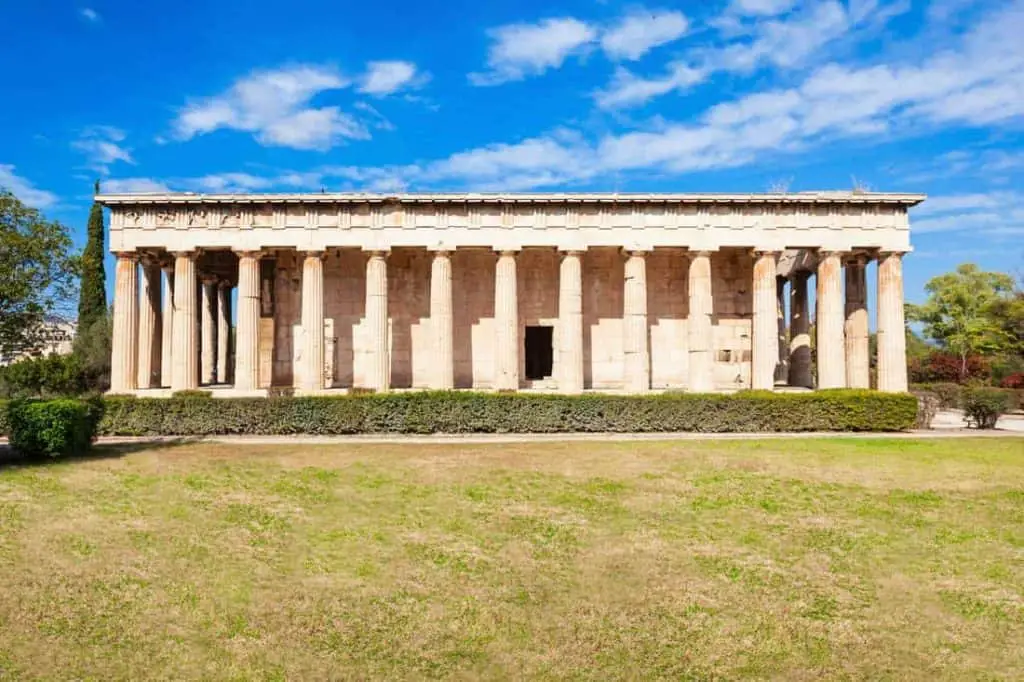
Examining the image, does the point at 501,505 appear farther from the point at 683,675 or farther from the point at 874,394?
the point at 874,394

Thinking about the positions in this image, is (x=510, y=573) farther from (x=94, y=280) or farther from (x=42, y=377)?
(x=94, y=280)

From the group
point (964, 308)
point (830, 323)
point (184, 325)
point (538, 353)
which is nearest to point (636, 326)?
point (538, 353)

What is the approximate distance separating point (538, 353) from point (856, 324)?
1354 centimetres

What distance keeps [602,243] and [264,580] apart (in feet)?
68.9

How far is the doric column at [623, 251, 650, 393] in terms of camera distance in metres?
26.2

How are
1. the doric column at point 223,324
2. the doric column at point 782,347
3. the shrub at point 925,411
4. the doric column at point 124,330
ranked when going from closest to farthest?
1. the shrub at point 925,411
2. the doric column at point 124,330
3. the doric column at point 782,347
4. the doric column at point 223,324

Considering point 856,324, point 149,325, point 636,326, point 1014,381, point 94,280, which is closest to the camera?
point 636,326

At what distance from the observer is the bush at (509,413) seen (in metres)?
20.7

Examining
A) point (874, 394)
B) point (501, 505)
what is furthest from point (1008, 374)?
point (501, 505)

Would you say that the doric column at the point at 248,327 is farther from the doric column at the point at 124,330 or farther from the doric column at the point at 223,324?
the doric column at the point at 223,324

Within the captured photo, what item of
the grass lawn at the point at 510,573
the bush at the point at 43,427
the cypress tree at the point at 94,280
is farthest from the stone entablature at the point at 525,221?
the cypress tree at the point at 94,280

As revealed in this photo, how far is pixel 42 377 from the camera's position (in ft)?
97.7

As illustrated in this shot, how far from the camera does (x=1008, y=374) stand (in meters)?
41.5

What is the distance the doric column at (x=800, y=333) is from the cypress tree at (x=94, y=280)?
3776 centimetres
